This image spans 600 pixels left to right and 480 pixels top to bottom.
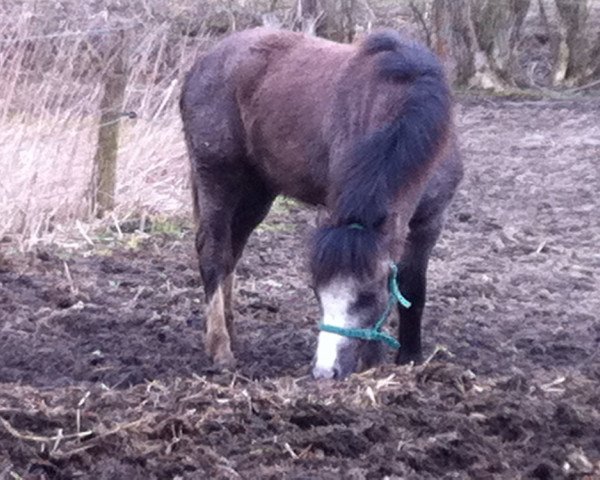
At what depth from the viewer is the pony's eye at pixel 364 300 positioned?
5020mm

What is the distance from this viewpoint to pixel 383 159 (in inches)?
208

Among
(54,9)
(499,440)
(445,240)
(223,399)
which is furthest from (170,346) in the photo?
(54,9)

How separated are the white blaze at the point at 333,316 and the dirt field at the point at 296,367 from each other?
0.41 ft

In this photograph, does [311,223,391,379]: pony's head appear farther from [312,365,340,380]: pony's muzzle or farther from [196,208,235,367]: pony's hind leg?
[196,208,235,367]: pony's hind leg

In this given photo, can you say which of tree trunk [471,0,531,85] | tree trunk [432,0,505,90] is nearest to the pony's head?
tree trunk [432,0,505,90]

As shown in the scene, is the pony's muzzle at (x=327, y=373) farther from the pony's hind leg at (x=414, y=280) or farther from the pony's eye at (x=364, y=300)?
the pony's hind leg at (x=414, y=280)

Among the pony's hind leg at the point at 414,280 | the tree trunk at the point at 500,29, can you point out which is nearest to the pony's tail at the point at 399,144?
the pony's hind leg at the point at 414,280

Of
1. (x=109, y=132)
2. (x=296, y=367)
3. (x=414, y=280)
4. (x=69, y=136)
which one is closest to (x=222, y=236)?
(x=296, y=367)

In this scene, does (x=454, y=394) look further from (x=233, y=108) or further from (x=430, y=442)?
(x=233, y=108)

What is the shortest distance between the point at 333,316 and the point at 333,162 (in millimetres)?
867

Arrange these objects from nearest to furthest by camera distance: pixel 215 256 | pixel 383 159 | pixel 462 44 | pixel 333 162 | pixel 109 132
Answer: pixel 383 159 < pixel 333 162 < pixel 215 256 < pixel 109 132 < pixel 462 44

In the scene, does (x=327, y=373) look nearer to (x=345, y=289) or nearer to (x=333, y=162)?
(x=345, y=289)

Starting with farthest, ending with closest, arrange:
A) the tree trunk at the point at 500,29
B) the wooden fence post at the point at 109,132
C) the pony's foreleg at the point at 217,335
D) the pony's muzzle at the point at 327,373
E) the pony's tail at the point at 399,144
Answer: the tree trunk at the point at 500,29 < the wooden fence post at the point at 109,132 < the pony's foreleg at the point at 217,335 < the pony's tail at the point at 399,144 < the pony's muzzle at the point at 327,373

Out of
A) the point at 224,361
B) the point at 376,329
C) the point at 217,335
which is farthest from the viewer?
the point at 217,335
